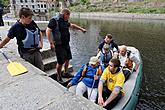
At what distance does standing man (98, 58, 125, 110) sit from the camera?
390 centimetres

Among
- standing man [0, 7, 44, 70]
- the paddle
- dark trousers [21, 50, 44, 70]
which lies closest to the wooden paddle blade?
the paddle

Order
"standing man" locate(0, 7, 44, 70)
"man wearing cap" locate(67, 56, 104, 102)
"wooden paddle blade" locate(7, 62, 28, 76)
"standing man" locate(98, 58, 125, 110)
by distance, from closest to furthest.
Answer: "wooden paddle blade" locate(7, 62, 28, 76) < "standing man" locate(0, 7, 44, 70) < "standing man" locate(98, 58, 125, 110) < "man wearing cap" locate(67, 56, 104, 102)

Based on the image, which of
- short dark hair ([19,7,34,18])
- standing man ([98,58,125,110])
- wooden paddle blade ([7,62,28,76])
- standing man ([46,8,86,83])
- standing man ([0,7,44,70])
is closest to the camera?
wooden paddle blade ([7,62,28,76])

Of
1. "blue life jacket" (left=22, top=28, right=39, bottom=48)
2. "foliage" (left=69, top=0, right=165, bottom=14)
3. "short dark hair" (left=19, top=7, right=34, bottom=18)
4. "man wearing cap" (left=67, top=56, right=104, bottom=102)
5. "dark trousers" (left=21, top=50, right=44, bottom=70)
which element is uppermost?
"foliage" (left=69, top=0, right=165, bottom=14)

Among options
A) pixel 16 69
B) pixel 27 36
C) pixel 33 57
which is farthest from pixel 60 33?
pixel 16 69

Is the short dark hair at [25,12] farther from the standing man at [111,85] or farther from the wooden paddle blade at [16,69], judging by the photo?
the standing man at [111,85]

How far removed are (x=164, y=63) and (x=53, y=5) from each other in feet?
196

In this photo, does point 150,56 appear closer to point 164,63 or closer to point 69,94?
point 164,63

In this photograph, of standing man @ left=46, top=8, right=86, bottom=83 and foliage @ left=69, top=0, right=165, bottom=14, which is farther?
foliage @ left=69, top=0, right=165, bottom=14

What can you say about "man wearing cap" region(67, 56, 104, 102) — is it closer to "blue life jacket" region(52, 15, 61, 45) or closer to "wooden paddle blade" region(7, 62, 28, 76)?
"blue life jacket" region(52, 15, 61, 45)

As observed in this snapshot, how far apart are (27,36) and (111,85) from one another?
2048mm

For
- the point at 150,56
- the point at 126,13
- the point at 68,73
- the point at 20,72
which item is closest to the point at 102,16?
the point at 126,13

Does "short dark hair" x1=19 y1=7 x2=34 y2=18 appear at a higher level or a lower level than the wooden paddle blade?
higher

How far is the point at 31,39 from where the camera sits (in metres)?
4.02
